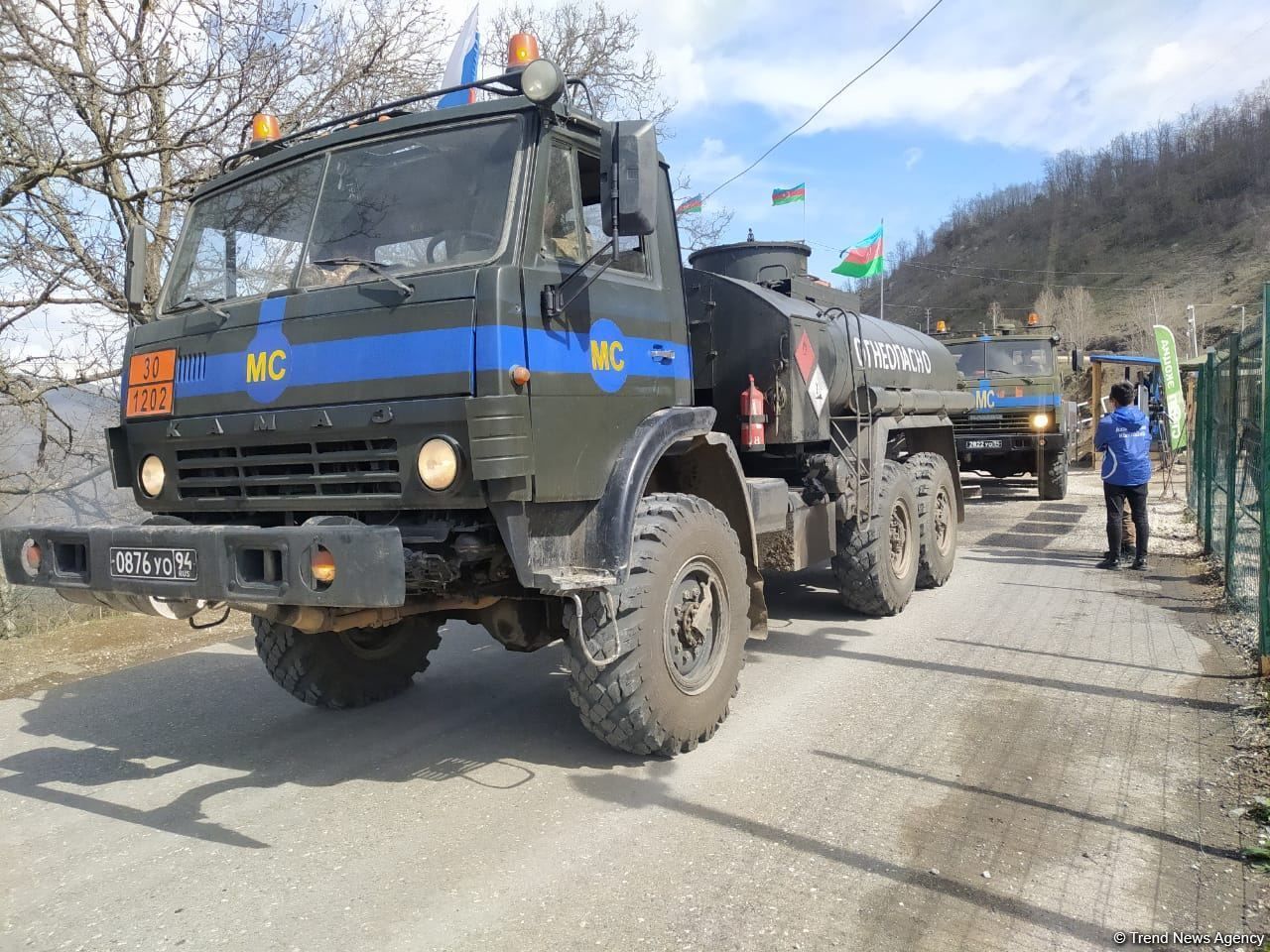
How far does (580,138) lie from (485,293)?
1070mm

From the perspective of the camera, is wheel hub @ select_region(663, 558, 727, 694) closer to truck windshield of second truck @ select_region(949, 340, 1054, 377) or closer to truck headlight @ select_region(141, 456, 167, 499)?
truck headlight @ select_region(141, 456, 167, 499)

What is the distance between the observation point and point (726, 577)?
4.58 meters

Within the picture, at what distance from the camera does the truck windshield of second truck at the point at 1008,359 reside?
49.6 feet

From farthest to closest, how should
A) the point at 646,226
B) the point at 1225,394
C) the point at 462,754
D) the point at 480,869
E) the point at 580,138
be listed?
the point at 1225,394 < the point at 462,754 < the point at 580,138 < the point at 646,226 < the point at 480,869

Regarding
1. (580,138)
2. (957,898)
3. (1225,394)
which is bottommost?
(957,898)

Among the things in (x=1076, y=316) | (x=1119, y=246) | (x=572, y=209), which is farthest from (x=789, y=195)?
(x=1119, y=246)

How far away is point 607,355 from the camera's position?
4070 mm

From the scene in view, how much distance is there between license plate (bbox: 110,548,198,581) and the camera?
3.44 m

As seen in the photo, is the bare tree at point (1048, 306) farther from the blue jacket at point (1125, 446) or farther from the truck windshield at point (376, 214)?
the truck windshield at point (376, 214)

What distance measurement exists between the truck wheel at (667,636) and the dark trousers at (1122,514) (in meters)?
5.87

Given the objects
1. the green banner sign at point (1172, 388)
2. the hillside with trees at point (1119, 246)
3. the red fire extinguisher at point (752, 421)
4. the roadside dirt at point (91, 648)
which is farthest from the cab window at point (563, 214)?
the hillside with trees at point (1119, 246)

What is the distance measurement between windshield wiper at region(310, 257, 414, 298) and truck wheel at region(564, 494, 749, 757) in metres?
1.42

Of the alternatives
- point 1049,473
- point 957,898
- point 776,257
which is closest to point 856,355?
point 776,257

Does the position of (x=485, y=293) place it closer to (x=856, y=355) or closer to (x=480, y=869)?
(x=480, y=869)
